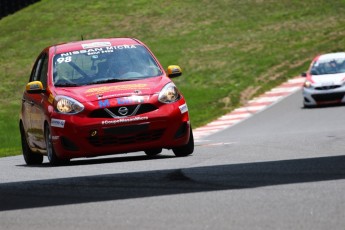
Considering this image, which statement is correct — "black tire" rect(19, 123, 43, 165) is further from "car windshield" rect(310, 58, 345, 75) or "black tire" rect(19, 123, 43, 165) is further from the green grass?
"car windshield" rect(310, 58, 345, 75)

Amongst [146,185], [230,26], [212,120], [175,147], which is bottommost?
[230,26]

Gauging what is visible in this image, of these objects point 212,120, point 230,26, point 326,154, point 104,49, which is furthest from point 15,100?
point 326,154

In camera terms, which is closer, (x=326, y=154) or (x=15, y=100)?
(x=326, y=154)

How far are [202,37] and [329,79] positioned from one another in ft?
61.4

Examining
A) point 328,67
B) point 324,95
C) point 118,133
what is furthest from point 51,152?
point 328,67

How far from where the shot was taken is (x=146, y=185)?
33.9 feet

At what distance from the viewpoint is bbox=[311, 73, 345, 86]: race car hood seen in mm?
30125

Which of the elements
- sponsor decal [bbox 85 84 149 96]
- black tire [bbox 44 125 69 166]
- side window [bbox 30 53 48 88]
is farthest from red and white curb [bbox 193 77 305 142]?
sponsor decal [bbox 85 84 149 96]

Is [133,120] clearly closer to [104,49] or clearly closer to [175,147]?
[175,147]

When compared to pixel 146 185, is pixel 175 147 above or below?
below

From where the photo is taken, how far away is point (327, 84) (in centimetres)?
3016

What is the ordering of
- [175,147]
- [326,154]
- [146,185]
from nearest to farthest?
[146,185]
[326,154]
[175,147]

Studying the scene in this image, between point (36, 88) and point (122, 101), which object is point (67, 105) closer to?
point (122, 101)

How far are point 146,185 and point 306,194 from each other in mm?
1794
